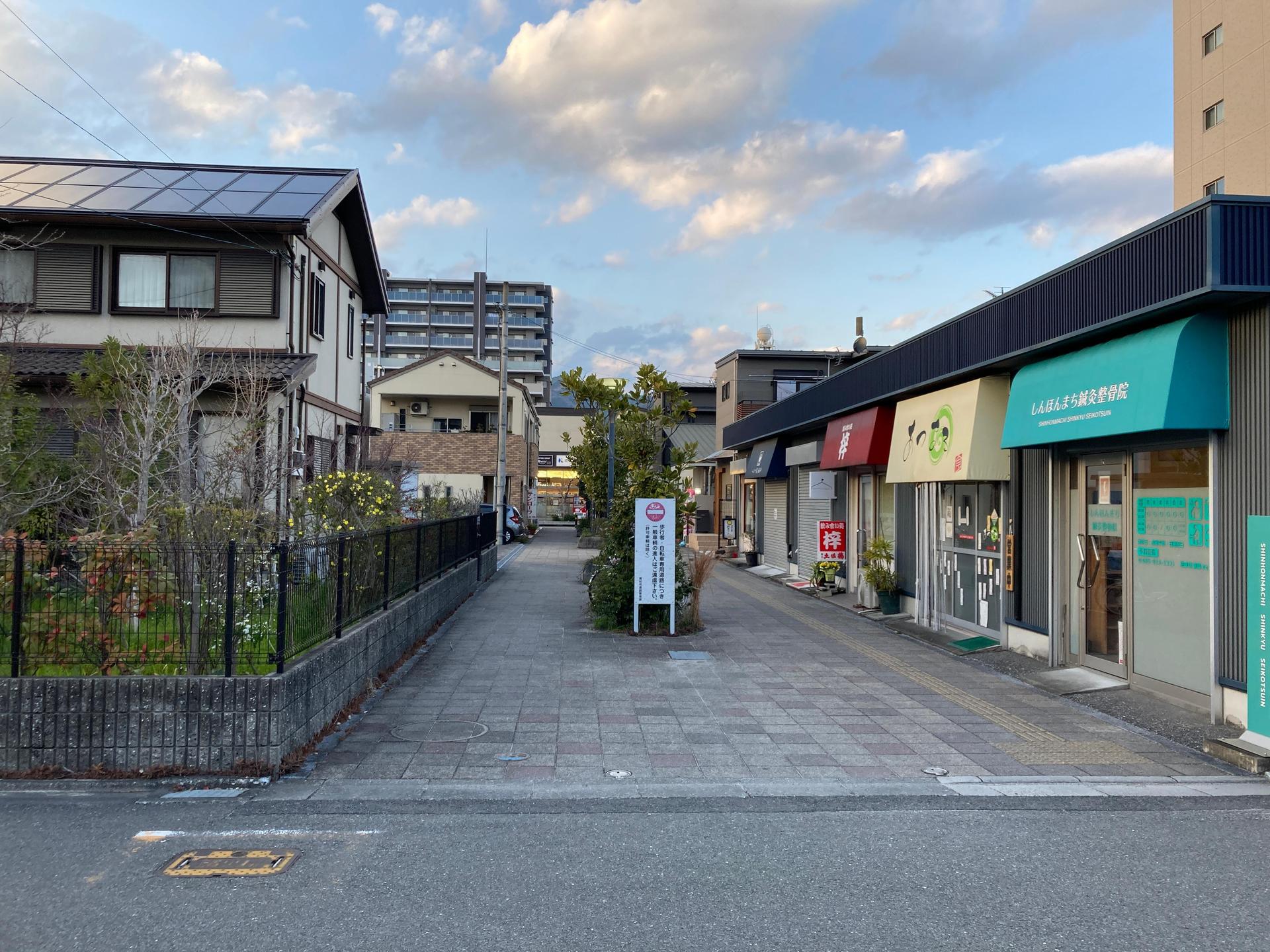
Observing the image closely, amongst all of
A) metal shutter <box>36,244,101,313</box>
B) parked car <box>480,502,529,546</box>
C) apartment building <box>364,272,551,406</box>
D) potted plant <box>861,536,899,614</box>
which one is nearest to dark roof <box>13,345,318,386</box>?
metal shutter <box>36,244,101,313</box>

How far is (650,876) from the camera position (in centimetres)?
478

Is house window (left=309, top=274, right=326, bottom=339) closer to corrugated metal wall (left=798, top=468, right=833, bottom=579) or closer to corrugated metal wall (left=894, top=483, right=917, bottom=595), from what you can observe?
corrugated metal wall (left=798, top=468, right=833, bottom=579)

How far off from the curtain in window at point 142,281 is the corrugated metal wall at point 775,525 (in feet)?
50.3

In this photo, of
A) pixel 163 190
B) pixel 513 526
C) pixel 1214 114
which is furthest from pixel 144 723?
pixel 1214 114

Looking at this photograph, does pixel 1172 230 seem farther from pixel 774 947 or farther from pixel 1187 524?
pixel 774 947

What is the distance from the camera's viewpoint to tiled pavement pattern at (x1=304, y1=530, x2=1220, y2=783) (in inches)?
270

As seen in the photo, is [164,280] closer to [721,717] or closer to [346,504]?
[346,504]

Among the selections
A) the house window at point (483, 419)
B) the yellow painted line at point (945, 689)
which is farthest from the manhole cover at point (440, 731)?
the house window at point (483, 419)

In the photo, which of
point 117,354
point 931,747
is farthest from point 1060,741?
point 117,354

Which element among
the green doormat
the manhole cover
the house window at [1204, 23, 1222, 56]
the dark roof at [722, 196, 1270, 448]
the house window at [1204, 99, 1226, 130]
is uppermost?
the house window at [1204, 23, 1222, 56]

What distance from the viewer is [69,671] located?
656cm

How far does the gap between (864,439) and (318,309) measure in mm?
10659

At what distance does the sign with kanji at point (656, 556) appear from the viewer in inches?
507

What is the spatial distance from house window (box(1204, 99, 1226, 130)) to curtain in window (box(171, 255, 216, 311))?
3099 centimetres
